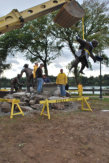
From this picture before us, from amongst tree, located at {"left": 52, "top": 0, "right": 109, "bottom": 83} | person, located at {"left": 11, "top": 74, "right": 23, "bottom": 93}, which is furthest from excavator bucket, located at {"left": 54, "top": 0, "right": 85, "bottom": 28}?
tree, located at {"left": 52, "top": 0, "right": 109, "bottom": 83}

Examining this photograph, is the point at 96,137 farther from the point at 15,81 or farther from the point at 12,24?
the point at 15,81

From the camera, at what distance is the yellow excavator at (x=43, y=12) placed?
5.20 meters

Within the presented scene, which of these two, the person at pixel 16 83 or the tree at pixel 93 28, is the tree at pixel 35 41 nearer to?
the tree at pixel 93 28

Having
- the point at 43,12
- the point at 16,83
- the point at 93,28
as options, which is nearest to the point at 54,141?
Result: the point at 43,12

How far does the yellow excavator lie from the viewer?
5203 mm

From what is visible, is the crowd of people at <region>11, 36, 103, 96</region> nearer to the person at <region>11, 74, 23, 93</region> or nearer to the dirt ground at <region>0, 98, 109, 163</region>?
the person at <region>11, 74, 23, 93</region>

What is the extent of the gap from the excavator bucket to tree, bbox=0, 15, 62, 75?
51.0 feet

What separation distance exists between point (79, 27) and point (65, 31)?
181 centimetres

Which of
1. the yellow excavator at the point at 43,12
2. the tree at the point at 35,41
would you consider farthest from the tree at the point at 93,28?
the yellow excavator at the point at 43,12

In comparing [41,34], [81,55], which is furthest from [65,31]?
[81,55]

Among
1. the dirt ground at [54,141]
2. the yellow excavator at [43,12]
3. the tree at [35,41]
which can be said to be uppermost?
the tree at [35,41]

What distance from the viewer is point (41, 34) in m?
21.4

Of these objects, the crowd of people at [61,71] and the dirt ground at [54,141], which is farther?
the crowd of people at [61,71]

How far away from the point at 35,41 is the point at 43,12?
60.0ft
